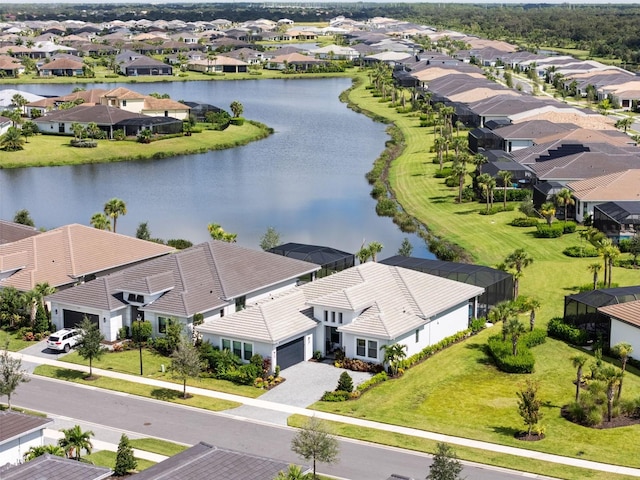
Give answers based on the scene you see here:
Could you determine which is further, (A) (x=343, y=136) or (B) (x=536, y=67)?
(B) (x=536, y=67)

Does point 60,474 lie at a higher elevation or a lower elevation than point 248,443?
higher

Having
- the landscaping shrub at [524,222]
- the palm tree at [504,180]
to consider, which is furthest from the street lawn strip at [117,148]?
the landscaping shrub at [524,222]

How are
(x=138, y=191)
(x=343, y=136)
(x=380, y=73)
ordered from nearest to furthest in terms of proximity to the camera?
(x=138, y=191) < (x=343, y=136) < (x=380, y=73)

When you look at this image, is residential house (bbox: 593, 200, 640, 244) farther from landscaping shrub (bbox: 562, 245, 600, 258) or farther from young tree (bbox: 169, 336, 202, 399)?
young tree (bbox: 169, 336, 202, 399)

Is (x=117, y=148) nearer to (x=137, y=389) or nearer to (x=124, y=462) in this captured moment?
(x=137, y=389)

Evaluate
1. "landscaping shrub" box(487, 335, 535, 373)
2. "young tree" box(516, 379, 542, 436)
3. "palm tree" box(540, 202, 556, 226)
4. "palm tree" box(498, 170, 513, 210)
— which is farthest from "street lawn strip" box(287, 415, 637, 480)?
"palm tree" box(498, 170, 513, 210)

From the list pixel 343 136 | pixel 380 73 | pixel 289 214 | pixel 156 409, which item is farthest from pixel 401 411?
pixel 380 73

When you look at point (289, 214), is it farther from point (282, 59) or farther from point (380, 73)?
point (282, 59)

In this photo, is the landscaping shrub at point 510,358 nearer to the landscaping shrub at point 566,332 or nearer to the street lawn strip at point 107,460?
the landscaping shrub at point 566,332
